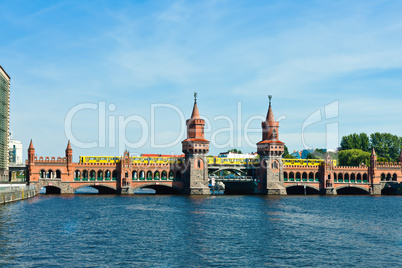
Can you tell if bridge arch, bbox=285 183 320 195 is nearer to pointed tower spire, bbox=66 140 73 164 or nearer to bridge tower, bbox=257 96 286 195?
bridge tower, bbox=257 96 286 195

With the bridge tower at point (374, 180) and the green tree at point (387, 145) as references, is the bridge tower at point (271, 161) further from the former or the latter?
the green tree at point (387, 145)

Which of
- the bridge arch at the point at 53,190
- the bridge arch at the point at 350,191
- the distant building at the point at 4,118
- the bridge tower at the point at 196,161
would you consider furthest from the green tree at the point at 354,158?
the distant building at the point at 4,118

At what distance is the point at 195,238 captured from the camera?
2271 inches

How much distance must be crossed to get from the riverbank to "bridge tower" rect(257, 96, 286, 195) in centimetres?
6663

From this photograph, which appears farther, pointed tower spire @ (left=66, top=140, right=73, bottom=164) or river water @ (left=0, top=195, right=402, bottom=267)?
pointed tower spire @ (left=66, top=140, right=73, bottom=164)

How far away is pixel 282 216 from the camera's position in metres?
81.9

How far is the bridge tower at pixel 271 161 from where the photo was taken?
469ft

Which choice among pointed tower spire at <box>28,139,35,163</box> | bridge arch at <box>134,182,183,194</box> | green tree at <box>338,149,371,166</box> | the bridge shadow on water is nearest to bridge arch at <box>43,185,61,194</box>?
pointed tower spire at <box>28,139,35,163</box>

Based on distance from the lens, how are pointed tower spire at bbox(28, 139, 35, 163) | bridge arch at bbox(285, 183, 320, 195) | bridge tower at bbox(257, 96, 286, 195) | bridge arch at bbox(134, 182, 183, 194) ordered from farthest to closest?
bridge arch at bbox(285, 183, 320, 195) → bridge tower at bbox(257, 96, 286, 195) → bridge arch at bbox(134, 182, 183, 194) → pointed tower spire at bbox(28, 139, 35, 163)

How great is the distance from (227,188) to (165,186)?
28.3 meters

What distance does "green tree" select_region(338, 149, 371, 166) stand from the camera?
177m

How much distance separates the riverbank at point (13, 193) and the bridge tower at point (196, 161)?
140 feet

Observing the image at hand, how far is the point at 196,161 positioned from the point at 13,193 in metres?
52.3

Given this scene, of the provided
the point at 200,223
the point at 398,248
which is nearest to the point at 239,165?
the point at 200,223
